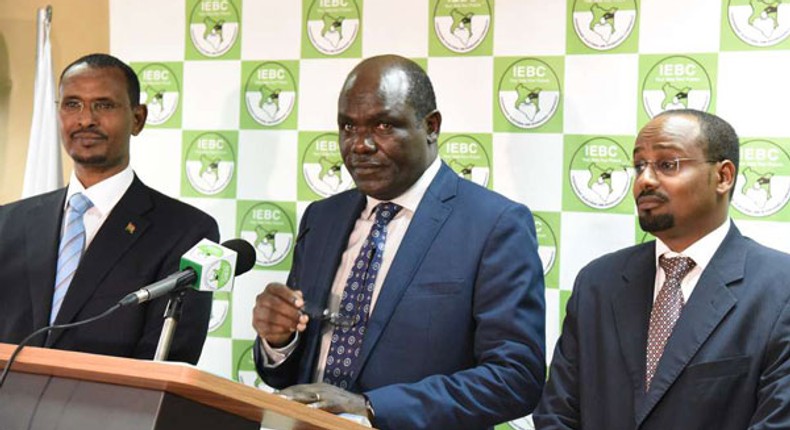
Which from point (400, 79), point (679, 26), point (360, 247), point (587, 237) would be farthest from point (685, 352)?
point (679, 26)

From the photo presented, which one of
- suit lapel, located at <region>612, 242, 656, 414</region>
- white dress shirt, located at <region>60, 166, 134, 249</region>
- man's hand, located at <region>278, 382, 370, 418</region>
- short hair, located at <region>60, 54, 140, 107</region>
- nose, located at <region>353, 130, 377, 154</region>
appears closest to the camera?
man's hand, located at <region>278, 382, 370, 418</region>

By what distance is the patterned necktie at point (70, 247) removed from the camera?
3.19 metres

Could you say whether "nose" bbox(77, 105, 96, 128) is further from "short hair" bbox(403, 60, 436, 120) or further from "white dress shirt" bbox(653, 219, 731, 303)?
"white dress shirt" bbox(653, 219, 731, 303)

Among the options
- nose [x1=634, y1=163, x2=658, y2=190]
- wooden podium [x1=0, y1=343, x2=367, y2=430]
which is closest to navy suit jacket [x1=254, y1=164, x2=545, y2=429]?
nose [x1=634, y1=163, x2=658, y2=190]

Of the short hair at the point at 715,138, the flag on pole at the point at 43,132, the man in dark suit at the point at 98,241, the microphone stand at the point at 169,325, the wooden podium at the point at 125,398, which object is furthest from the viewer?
the flag on pole at the point at 43,132

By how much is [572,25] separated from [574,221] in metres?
0.71

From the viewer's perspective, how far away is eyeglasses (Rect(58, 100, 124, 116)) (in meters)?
3.37

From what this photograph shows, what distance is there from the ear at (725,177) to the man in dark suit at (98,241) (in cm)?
164

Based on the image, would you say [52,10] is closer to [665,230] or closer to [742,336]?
[665,230]

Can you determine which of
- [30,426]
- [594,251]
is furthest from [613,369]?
[30,426]

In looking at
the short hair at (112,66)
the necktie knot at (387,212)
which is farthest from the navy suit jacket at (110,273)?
the necktie knot at (387,212)

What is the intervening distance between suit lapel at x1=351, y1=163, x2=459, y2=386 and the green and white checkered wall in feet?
2.10

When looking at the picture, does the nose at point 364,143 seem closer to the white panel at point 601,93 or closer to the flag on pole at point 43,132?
the white panel at point 601,93

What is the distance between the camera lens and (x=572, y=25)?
3580 mm
